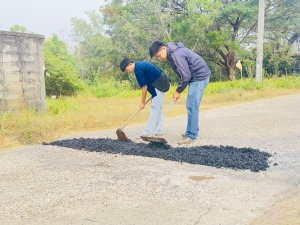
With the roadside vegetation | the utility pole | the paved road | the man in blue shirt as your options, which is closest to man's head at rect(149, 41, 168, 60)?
the man in blue shirt

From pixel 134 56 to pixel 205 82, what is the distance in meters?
15.5

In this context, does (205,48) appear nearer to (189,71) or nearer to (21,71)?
(21,71)

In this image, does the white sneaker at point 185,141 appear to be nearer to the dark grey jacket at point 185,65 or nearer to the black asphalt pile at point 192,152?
the black asphalt pile at point 192,152

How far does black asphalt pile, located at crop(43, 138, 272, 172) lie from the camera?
445 centimetres

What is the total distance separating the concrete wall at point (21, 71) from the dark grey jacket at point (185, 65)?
410cm

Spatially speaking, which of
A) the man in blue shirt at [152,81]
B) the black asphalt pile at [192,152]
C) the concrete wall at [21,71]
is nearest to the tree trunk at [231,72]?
the concrete wall at [21,71]

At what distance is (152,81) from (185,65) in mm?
678

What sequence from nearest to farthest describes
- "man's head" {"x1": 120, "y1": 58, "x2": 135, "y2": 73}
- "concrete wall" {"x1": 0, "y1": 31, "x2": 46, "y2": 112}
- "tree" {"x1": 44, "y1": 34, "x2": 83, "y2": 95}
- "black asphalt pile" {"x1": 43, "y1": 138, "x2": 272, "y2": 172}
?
"black asphalt pile" {"x1": 43, "y1": 138, "x2": 272, "y2": 172} < "man's head" {"x1": 120, "y1": 58, "x2": 135, "y2": 73} < "concrete wall" {"x1": 0, "y1": 31, "x2": 46, "y2": 112} < "tree" {"x1": 44, "y1": 34, "x2": 83, "y2": 95}

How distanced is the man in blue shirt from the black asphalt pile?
668 mm

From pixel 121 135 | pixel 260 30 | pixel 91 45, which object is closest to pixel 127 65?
pixel 121 135

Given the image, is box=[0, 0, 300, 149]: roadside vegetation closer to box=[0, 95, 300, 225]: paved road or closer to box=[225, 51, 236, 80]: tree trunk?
box=[225, 51, 236, 80]: tree trunk

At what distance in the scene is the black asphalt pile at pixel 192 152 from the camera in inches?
175

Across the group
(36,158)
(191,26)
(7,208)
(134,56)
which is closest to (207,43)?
(191,26)

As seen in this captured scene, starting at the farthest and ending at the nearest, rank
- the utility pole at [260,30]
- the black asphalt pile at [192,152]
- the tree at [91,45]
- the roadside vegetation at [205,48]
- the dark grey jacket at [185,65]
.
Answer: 1. the tree at [91,45]
2. the utility pole at [260,30]
3. the roadside vegetation at [205,48]
4. the dark grey jacket at [185,65]
5. the black asphalt pile at [192,152]
